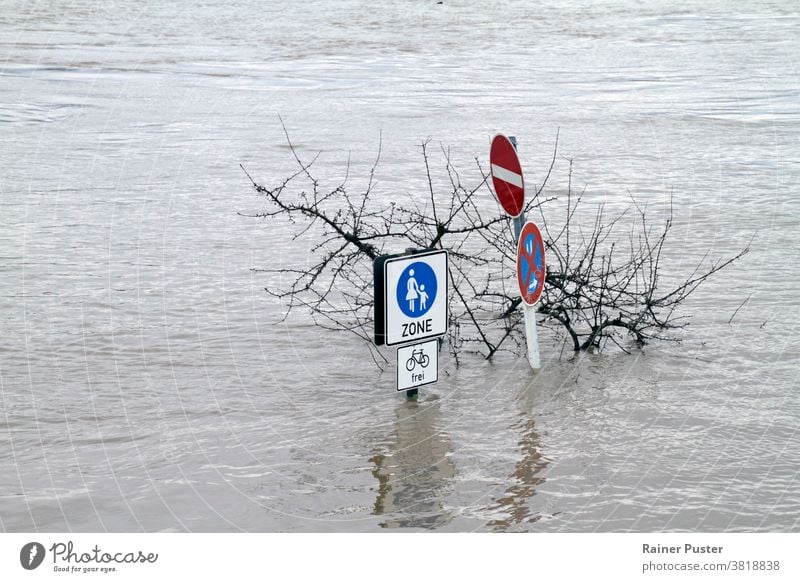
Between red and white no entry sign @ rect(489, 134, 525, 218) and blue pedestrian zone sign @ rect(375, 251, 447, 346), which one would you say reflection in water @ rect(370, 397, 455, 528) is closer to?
blue pedestrian zone sign @ rect(375, 251, 447, 346)

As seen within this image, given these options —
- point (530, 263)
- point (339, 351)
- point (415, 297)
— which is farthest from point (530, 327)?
point (339, 351)

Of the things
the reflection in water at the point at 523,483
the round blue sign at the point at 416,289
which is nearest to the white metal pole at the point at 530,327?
the reflection in water at the point at 523,483

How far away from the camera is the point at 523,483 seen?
604 centimetres

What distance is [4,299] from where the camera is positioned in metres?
9.49

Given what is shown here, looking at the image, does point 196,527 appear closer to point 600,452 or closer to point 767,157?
point 600,452

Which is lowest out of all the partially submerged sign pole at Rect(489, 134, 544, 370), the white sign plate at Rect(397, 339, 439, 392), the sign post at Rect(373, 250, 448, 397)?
the white sign plate at Rect(397, 339, 439, 392)

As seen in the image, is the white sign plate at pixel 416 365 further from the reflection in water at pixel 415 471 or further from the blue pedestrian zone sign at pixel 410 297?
the reflection in water at pixel 415 471

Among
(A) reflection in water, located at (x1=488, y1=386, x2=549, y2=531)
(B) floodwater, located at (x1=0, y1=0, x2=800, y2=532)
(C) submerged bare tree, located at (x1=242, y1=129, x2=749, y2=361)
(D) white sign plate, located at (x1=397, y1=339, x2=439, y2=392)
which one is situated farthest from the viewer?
(C) submerged bare tree, located at (x1=242, y1=129, x2=749, y2=361)

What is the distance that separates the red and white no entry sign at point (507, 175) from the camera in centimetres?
692

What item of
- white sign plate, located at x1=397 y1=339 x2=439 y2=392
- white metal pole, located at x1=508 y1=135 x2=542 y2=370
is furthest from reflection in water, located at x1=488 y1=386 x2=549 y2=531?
white metal pole, located at x1=508 y1=135 x2=542 y2=370

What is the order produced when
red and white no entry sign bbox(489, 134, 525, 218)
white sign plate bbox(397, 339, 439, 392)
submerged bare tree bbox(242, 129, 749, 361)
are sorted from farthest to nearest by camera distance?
submerged bare tree bbox(242, 129, 749, 361) < red and white no entry sign bbox(489, 134, 525, 218) < white sign plate bbox(397, 339, 439, 392)

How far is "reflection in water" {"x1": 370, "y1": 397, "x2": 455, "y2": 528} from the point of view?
5715 mm

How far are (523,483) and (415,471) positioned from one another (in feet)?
1.97

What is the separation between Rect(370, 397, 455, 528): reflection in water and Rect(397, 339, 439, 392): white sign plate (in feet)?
0.87
